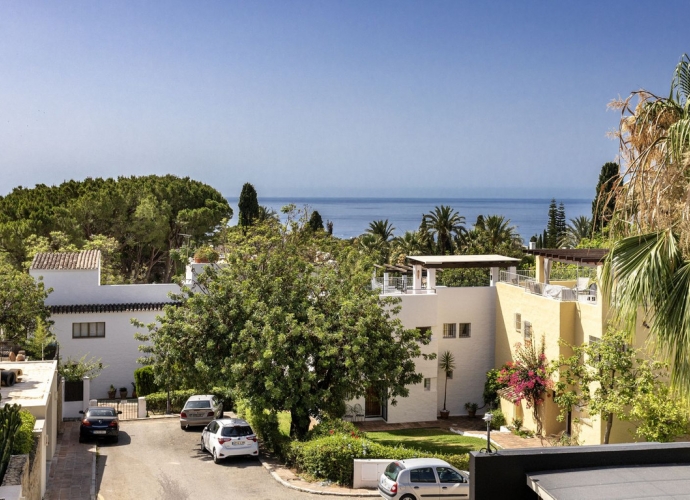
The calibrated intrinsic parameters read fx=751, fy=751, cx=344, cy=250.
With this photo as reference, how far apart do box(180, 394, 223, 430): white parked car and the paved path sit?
3999mm

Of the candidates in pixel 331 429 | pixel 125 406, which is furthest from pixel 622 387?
pixel 125 406

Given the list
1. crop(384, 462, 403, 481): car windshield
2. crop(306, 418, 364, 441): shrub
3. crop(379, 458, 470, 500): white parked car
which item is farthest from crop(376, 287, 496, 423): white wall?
crop(379, 458, 470, 500): white parked car

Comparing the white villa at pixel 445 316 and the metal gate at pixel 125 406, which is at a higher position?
the white villa at pixel 445 316

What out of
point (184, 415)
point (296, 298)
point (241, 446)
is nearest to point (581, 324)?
point (296, 298)

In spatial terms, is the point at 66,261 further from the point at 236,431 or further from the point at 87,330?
the point at 236,431

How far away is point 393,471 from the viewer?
2069 centimetres

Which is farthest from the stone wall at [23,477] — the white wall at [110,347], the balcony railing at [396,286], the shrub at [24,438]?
the white wall at [110,347]

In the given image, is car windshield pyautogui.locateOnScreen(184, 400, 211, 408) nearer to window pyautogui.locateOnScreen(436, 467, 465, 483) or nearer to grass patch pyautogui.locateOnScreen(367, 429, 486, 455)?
grass patch pyautogui.locateOnScreen(367, 429, 486, 455)

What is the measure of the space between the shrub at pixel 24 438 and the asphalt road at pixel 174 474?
12.9 ft

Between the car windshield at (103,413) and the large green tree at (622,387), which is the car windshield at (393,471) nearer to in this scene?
the large green tree at (622,387)

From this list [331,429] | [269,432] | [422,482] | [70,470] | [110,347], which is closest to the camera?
[422,482]

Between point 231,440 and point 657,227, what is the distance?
18.7m

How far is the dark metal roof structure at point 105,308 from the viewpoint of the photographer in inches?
1464

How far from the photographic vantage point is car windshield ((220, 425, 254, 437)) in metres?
25.3
